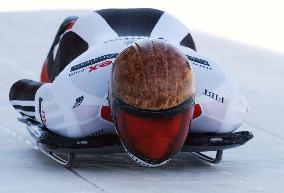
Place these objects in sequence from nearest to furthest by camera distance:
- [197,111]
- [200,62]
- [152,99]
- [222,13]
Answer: [152,99], [197,111], [200,62], [222,13]

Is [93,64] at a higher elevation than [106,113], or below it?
higher

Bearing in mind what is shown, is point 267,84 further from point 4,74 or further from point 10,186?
point 10,186

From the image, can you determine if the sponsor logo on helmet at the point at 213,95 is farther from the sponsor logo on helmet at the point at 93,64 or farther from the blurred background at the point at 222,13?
the blurred background at the point at 222,13

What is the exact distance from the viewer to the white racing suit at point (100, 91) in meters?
6.71

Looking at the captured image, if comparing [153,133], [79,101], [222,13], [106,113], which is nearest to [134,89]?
[153,133]

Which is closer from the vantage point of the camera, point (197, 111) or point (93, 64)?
point (197, 111)

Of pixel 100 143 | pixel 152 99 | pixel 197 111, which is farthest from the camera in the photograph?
pixel 197 111

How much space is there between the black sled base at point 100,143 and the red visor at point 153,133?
0.24 metres

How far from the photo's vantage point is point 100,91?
672cm

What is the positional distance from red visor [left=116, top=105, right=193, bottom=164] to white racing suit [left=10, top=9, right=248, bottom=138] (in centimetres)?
32

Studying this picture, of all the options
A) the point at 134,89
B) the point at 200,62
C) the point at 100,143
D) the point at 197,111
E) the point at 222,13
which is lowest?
the point at 222,13

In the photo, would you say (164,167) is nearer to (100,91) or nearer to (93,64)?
(100,91)

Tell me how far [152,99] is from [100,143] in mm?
550

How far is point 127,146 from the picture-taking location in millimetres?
6426
